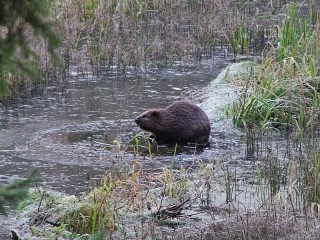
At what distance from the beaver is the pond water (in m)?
0.21

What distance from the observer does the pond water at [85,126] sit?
25.8ft

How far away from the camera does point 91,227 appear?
19.1 feet

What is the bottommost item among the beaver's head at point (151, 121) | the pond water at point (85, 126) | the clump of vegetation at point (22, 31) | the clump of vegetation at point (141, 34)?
the pond water at point (85, 126)

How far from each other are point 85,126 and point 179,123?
3.88ft

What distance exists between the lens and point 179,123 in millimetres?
8961

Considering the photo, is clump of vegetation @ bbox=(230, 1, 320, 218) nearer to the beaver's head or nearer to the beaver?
the beaver

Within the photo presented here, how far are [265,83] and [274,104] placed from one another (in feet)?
1.44

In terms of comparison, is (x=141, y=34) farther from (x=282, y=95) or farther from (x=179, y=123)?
(x=179, y=123)

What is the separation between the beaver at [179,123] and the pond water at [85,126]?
0.70ft

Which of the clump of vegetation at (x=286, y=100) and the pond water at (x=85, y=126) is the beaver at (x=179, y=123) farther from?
the clump of vegetation at (x=286, y=100)

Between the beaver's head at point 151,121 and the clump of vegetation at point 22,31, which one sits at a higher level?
the clump of vegetation at point 22,31

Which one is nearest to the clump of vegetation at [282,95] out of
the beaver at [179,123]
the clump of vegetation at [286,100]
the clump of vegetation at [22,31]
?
the clump of vegetation at [286,100]

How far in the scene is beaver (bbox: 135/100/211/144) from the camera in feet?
29.2

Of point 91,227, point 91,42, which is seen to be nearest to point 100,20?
point 91,42
